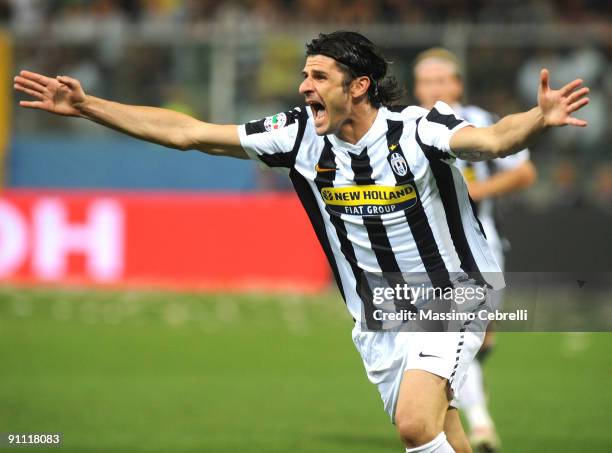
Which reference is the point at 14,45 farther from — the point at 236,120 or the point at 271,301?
the point at 271,301

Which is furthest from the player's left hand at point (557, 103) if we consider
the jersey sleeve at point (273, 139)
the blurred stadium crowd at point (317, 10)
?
the blurred stadium crowd at point (317, 10)

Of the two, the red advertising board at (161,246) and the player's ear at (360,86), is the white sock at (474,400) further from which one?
the red advertising board at (161,246)

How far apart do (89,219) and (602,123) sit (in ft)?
26.2

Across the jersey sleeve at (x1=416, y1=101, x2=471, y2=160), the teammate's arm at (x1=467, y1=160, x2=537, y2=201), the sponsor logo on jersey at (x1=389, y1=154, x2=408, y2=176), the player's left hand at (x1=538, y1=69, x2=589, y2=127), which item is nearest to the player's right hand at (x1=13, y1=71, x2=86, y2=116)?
the sponsor logo on jersey at (x1=389, y1=154, x2=408, y2=176)

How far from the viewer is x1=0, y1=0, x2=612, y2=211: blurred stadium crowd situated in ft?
58.8

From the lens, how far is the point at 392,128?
5906 mm

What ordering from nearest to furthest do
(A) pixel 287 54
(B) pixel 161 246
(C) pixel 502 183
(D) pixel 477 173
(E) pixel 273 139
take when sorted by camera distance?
1. (E) pixel 273 139
2. (C) pixel 502 183
3. (D) pixel 477 173
4. (B) pixel 161 246
5. (A) pixel 287 54

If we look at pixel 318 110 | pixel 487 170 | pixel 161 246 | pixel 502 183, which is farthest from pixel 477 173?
pixel 161 246

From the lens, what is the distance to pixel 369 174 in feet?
19.2

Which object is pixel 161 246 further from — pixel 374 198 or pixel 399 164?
pixel 399 164

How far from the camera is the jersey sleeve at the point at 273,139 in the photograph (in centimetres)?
606

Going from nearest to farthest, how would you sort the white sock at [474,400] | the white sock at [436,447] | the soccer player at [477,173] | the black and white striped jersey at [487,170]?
the white sock at [436,447]
the white sock at [474,400]
the soccer player at [477,173]
the black and white striped jersey at [487,170]

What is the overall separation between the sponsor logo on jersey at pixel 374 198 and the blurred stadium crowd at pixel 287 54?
11649 millimetres

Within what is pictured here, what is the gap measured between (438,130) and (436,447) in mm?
1538
